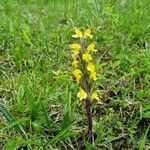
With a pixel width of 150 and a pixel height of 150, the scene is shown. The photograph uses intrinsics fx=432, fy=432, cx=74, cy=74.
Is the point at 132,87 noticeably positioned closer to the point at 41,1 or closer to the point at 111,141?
the point at 111,141

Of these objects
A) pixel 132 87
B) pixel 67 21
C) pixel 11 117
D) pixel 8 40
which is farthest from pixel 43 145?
pixel 67 21

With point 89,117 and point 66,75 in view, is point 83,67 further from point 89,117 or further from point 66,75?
point 66,75

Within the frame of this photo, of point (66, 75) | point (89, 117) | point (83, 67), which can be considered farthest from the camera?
point (66, 75)

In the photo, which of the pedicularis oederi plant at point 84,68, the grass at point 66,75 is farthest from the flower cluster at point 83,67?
the grass at point 66,75

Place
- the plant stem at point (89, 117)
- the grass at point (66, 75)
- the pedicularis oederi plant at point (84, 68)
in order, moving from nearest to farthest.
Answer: the pedicularis oederi plant at point (84, 68) < the plant stem at point (89, 117) < the grass at point (66, 75)

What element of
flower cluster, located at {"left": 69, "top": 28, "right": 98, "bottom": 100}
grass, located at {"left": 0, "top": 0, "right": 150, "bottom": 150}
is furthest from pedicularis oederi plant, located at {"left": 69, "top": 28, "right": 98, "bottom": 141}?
grass, located at {"left": 0, "top": 0, "right": 150, "bottom": 150}

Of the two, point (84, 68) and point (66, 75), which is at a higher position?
point (84, 68)

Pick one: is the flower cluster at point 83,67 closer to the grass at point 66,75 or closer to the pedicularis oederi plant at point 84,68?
the pedicularis oederi plant at point 84,68

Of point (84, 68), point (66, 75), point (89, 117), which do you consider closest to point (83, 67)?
point (84, 68)
